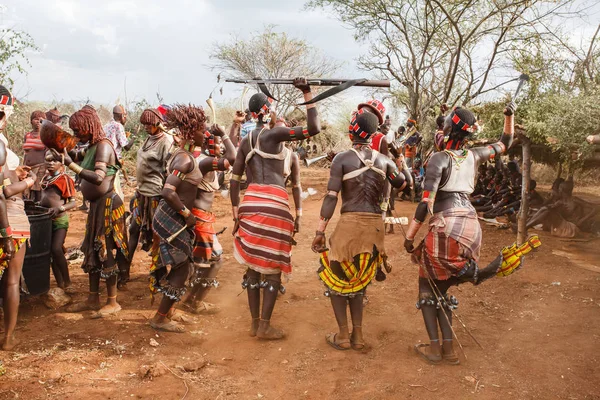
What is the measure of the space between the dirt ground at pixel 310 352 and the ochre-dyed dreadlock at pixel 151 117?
189 centimetres

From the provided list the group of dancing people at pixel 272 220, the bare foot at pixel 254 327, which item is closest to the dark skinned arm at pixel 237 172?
the group of dancing people at pixel 272 220

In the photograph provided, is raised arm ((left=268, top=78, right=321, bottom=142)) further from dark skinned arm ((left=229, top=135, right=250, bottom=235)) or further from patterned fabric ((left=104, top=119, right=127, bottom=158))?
patterned fabric ((left=104, top=119, right=127, bottom=158))

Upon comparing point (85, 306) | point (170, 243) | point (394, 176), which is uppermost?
point (394, 176)

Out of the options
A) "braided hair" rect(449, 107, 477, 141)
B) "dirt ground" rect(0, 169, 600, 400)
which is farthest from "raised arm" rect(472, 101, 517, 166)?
"dirt ground" rect(0, 169, 600, 400)

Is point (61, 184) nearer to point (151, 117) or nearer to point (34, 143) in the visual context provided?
point (151, 117)

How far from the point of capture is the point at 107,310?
15.1 ft

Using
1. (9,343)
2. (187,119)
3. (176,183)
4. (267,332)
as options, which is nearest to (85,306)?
(9,343)

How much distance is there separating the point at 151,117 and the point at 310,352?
9.14ft

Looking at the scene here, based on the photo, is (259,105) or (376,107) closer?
(259,105)

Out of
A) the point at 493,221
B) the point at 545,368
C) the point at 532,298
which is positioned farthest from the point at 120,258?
the point at 493,221

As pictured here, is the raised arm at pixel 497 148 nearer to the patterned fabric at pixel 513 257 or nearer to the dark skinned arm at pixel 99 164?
the patterned fabric at pixel 513 257

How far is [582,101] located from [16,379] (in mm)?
6535

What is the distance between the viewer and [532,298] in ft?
17.8

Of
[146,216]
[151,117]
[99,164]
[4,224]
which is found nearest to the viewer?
[4,224]
